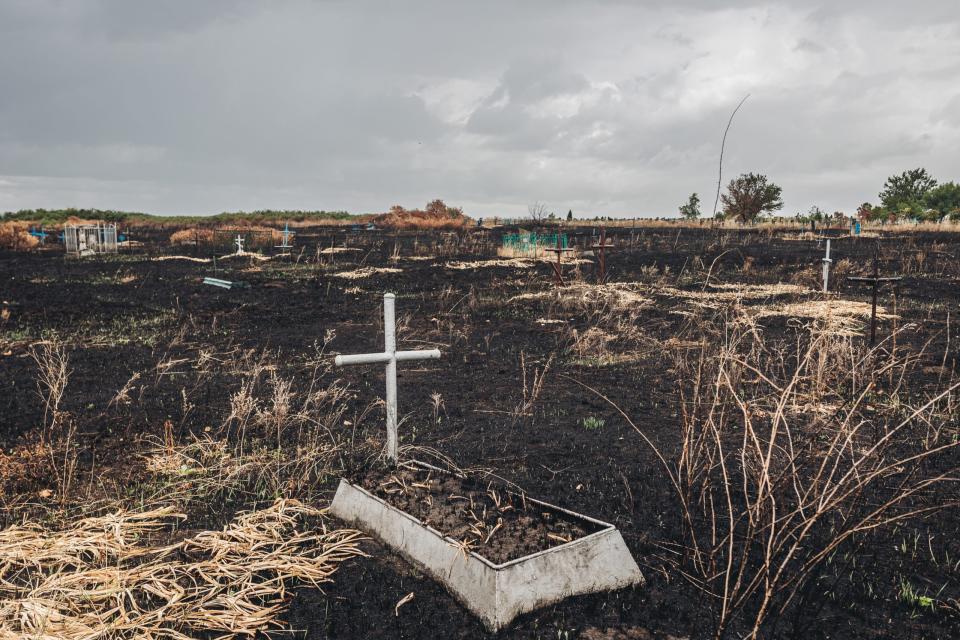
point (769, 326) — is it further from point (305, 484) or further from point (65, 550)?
point (65, 550)

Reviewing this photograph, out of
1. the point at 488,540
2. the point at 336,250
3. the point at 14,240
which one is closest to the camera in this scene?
the point at 488,540

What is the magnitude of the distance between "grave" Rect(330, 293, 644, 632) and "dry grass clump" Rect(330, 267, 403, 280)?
15.3 meters

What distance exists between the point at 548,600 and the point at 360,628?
0.91 metres

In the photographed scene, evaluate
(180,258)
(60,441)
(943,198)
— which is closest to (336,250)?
(180,258)

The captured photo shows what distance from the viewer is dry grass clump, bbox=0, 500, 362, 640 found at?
299 centimetres

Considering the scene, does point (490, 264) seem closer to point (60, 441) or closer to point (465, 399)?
point (465, 399)

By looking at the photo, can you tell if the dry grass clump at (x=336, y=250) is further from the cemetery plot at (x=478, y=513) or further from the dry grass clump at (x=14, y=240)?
the cemetery plot at (x=478, y=513)

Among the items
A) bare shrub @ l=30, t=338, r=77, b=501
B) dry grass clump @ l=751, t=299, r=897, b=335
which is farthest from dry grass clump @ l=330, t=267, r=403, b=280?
bare shrub @ l=30, t=338, r=77, b=501

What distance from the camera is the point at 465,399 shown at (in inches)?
276

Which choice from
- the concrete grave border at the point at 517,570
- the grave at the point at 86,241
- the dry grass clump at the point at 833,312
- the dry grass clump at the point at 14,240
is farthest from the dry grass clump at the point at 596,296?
the dry grass clump at the point at 14,240

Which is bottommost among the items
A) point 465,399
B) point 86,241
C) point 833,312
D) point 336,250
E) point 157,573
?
point 157,573

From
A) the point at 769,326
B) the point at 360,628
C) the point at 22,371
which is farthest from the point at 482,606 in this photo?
the point at 769,326

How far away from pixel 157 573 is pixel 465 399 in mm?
3927

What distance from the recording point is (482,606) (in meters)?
2.96
